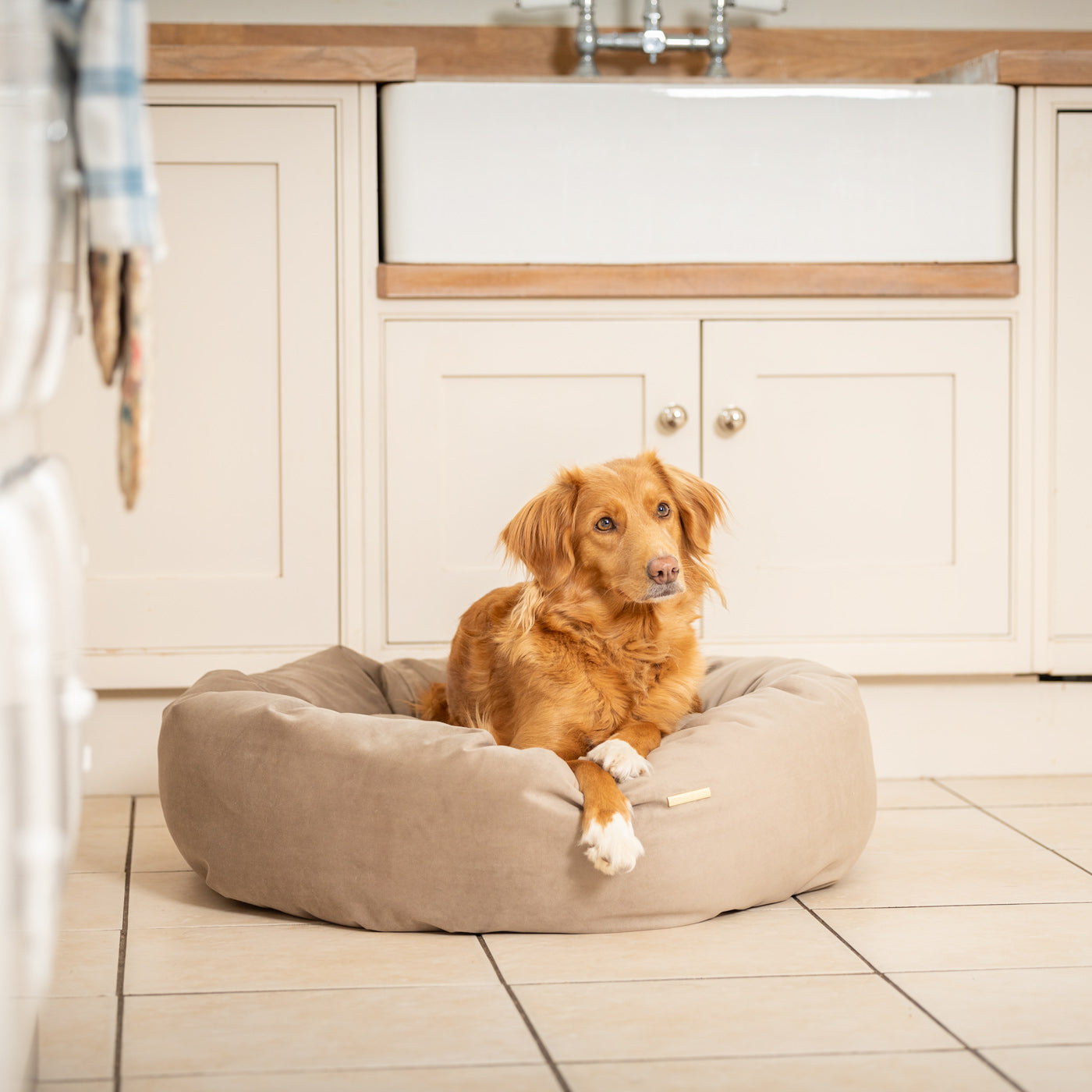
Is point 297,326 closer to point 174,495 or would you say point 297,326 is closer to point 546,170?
point 174,495

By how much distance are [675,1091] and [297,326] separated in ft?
5.96

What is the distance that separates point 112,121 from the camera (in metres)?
1.03

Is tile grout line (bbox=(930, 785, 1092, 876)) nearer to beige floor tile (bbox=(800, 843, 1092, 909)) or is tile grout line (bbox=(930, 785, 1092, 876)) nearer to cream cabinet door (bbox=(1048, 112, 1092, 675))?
beige floor tile (bbox=(800, 843, 1092, 909))

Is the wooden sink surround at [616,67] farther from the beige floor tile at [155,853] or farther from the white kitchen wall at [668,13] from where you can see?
the beige floor tile at [155,853]

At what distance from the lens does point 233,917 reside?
197 centimetres

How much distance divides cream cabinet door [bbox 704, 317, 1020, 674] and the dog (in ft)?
1.63

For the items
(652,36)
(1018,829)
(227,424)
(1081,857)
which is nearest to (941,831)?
(1018,829)

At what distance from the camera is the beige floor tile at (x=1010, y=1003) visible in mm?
1491

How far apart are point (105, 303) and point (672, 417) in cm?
178

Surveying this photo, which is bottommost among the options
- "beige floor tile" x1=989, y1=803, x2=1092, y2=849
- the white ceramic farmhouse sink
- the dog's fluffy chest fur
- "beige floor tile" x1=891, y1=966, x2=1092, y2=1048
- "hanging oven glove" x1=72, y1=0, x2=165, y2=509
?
"beige floor tile" x1=989, y1=803, x2=1092, y2=849

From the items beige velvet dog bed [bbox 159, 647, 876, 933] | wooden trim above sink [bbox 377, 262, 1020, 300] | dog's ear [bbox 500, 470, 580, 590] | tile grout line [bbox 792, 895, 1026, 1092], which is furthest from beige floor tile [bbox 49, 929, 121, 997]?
wooden trim above sink [bbox 377, 262, 1020, 300]

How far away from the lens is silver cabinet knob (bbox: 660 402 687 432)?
2.73m

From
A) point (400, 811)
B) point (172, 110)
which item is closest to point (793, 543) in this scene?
point (400, 811)

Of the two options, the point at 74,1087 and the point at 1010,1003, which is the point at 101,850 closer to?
the point at 74,1087
